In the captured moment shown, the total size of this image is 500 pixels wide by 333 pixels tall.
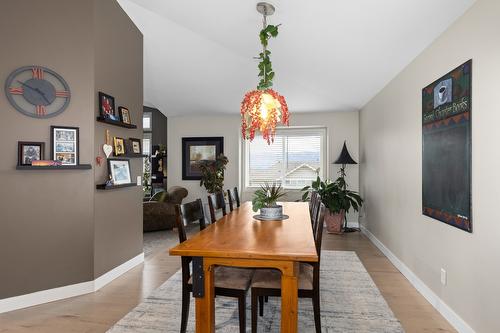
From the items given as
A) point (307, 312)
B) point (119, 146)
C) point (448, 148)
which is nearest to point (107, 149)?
point (119, 146)

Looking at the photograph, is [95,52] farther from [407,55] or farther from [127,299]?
[407,55]

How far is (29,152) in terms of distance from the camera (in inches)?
105

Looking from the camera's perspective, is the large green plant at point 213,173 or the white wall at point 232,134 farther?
the large green plant at point 213,173

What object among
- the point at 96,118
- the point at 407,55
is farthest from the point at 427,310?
the point at 96,118

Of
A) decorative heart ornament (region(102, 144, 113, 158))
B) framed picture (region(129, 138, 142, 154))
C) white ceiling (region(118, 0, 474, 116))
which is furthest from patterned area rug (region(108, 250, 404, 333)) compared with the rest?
white ceiling (region(118, 0, 474, 116))

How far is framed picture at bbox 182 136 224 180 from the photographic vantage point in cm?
639

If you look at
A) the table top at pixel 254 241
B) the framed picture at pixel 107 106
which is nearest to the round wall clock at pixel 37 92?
the framed picture at pixel 107 106

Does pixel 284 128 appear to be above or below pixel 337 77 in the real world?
below

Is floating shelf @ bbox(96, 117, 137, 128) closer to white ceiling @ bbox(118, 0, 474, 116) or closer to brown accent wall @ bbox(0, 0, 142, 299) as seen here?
brown accent wall @ bbox(0, 0, 142, 299)

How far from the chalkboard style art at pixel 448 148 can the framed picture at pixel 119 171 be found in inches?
120

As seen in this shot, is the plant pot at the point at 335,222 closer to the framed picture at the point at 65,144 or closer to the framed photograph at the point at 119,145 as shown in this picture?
the framed photograph at the point at 119,145

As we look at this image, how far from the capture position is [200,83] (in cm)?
533

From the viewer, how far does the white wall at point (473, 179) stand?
6.25 ft

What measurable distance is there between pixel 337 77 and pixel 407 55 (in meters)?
1.25
